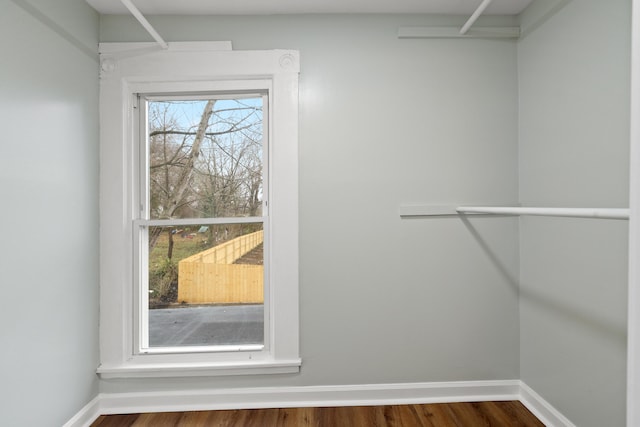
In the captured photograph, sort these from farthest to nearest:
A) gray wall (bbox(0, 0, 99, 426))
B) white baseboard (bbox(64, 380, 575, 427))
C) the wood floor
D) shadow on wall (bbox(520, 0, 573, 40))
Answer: white baseboard (bbox(64, 380, 575, 427)), the wood floor, shadow on wall (bbox(520, 0, 573, 40)), gray wall (bbox(0, 0, 99, 426))

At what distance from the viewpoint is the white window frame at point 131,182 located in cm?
211

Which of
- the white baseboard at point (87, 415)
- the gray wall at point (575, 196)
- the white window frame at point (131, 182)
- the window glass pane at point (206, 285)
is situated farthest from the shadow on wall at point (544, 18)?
the white baseboard at point (87, 415)

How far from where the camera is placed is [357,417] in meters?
2.01

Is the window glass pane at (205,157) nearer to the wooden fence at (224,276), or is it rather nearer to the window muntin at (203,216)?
the window muntin at (203,216)

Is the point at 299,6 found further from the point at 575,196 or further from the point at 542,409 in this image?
the point at 542,409

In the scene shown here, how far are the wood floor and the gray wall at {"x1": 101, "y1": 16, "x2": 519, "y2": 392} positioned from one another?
0.16 m

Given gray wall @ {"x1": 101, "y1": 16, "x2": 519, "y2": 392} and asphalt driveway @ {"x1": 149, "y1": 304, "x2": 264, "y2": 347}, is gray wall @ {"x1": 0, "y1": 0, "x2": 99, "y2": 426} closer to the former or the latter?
asphalt driveway @ {"x1": 149, "y1": 304, "x2": 264, "y2": 347}

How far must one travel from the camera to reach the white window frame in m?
2.11

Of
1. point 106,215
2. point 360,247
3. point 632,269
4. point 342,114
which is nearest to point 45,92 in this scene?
point 106,215

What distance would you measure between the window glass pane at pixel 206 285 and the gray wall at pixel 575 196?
1.65 meters

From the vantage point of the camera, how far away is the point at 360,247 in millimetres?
2166

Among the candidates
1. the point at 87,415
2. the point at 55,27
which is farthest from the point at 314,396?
the point at 55,27

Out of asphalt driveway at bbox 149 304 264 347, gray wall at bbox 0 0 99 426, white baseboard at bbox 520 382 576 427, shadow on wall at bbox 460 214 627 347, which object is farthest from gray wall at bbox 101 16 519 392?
gray wall at bbox 0 0 99 426

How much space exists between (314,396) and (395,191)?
52.6 inches
